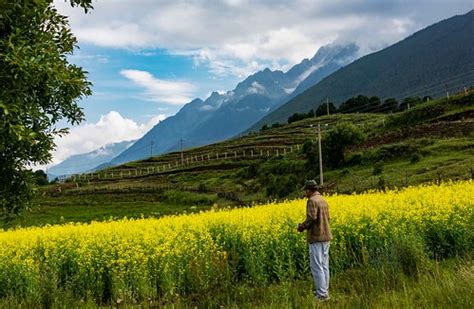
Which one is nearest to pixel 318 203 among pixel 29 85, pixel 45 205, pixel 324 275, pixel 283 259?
pixel 324 275

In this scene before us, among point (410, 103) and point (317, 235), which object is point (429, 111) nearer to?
point (317, 235)

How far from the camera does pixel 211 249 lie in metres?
13.6

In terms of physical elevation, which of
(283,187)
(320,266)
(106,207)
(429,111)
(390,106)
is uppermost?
(390,106)

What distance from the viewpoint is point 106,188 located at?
9131cm

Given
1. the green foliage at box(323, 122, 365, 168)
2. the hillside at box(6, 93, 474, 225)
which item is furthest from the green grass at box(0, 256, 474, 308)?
the green foliage at box(323, 122, 365, 168)

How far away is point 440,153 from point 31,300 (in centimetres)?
4556


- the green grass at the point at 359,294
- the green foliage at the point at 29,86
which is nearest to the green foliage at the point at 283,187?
the green grass at the point at 359,294

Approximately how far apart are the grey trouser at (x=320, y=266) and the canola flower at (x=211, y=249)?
2.68ft

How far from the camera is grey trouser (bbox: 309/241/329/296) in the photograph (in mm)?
10586

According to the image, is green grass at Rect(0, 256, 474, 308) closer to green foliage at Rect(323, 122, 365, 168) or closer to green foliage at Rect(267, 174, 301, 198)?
green foliage at Rect(267, 174, 301, 198)

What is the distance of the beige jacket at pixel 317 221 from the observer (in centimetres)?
1075

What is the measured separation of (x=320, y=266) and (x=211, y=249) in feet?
12.6

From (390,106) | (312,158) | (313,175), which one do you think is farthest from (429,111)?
(390,106)

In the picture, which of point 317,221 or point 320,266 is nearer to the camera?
point 320,266
